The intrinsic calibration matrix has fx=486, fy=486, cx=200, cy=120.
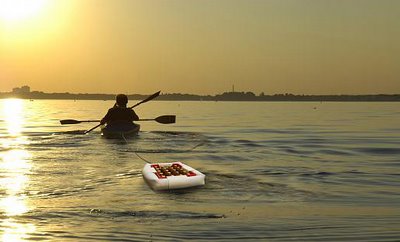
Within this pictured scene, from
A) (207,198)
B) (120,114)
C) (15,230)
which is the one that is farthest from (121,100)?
(15,230)

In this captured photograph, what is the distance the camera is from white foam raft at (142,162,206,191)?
16453mm

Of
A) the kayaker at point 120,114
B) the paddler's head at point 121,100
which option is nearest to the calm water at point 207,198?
the kayaker at point 120,114

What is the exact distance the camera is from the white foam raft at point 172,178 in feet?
54.0

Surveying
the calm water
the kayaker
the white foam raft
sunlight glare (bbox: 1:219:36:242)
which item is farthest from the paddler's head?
sunlight glare (bbox: 1:219:36:242)

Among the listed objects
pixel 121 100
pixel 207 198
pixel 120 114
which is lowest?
pixel 207 198

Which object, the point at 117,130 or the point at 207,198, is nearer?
the point at 207,198

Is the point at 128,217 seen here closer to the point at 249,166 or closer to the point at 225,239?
the point at 225,239

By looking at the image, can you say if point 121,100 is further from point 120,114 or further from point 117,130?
point 117,130

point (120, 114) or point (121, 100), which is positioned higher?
point (121, 100)

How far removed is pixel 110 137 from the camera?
36031mm

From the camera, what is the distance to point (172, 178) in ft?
54.4

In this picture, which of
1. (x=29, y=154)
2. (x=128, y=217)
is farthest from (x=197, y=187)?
(x=29, y=154)

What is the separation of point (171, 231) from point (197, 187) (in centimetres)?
572

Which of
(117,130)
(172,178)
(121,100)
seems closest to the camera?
(172,178)
